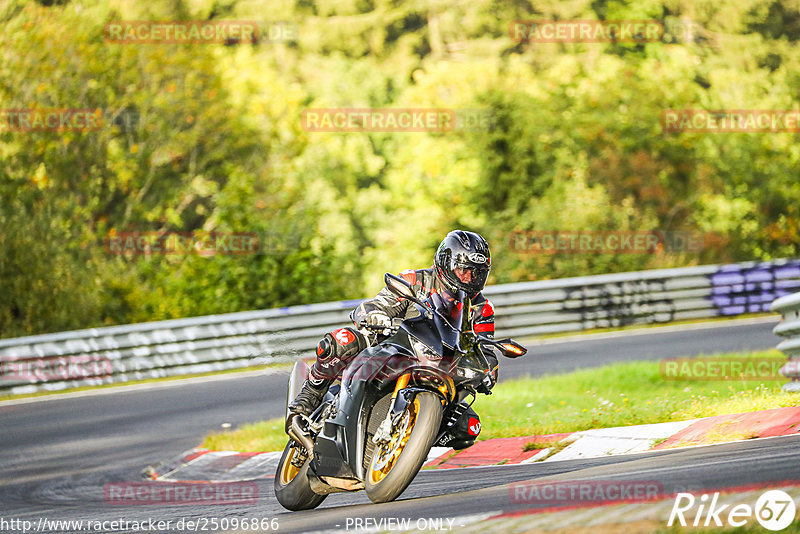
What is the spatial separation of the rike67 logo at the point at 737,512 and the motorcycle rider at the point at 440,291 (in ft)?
5.00

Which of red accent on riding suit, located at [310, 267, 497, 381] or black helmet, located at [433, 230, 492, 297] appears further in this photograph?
red accent on riding suit, located at [310, 267, 497, 381]

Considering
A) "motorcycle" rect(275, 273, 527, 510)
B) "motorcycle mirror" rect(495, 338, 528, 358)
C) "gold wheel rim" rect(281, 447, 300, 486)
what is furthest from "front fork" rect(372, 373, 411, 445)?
"gold wheel rim" rect(281, 447, 300, 486)

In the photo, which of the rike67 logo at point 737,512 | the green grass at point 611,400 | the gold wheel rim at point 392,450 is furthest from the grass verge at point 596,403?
the rike67 logo at point 737,512

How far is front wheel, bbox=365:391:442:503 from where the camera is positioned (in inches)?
253

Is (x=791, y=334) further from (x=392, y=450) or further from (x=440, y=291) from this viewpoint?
(x=392, y=450)

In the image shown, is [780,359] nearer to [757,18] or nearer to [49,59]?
[49,59]

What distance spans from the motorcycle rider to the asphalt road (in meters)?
0.62

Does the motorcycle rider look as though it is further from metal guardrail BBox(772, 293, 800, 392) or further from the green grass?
metal guardrail BBox(772, 293, 800, 392)

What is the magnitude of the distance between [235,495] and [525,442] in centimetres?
266

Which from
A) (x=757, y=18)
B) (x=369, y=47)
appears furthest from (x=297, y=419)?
(x=369, y=47)

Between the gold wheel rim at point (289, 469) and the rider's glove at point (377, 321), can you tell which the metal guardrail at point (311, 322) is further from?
the rider's glove at point (377, 321)

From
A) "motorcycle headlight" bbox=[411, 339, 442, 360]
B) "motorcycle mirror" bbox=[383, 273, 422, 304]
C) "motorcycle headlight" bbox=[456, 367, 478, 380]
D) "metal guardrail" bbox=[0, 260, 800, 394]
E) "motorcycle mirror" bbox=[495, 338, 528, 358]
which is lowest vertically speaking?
"metal guardrail" bbox=[0, 260, 800, 394]

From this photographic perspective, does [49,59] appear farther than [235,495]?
Yes

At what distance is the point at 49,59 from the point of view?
1198 inches
